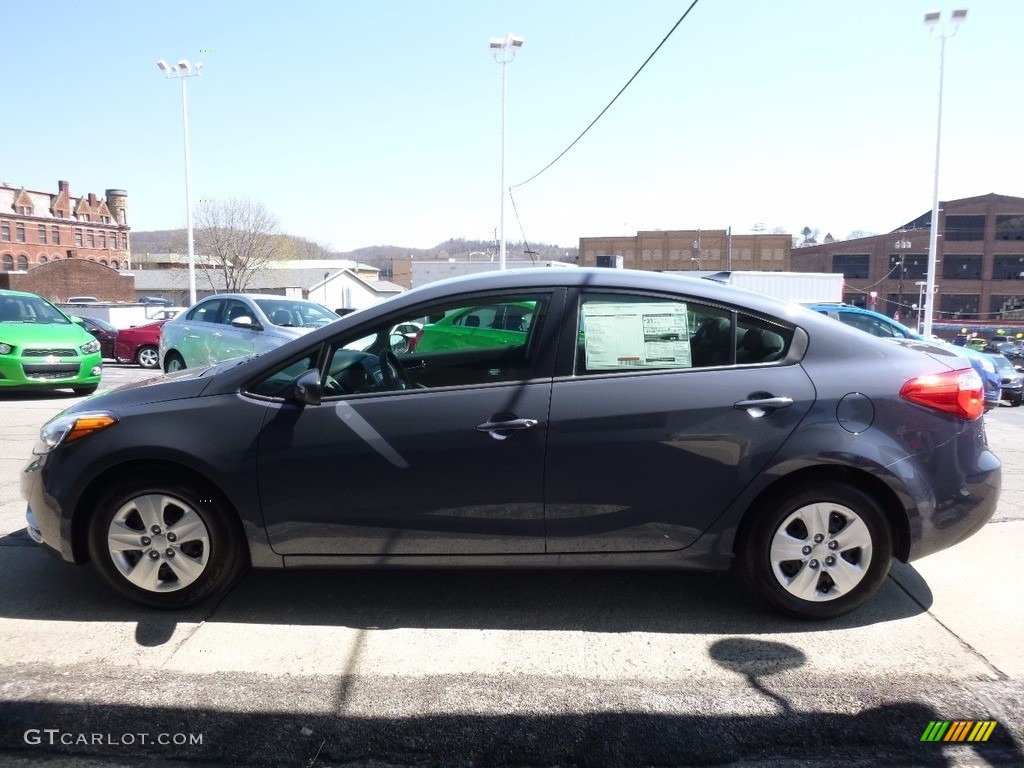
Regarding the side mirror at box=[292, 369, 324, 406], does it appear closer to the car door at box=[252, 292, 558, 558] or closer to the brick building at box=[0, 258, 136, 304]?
the car door at box=[252, 292, 558, 558]

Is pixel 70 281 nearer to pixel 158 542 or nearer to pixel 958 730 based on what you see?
pixel 158 542

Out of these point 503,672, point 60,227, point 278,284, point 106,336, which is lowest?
point 503,672

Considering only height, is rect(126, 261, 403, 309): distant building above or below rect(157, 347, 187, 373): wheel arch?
above

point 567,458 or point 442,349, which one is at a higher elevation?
point 442,349

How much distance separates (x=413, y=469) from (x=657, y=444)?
3.68 feet

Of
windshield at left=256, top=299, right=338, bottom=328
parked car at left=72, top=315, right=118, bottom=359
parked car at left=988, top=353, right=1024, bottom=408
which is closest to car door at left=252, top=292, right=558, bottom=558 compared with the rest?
windshield at left=256, top=299, right=338, bottom=328

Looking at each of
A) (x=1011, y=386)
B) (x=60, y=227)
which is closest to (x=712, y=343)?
(x=1011, y=386)

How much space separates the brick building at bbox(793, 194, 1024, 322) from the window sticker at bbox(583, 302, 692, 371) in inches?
2747

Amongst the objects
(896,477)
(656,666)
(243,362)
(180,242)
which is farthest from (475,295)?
(180,242)

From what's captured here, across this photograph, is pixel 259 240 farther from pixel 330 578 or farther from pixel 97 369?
pixel 330 578

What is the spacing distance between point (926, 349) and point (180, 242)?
7584 cm

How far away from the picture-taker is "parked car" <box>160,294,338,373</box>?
10609 mm

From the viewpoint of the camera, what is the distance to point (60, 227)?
308 feet

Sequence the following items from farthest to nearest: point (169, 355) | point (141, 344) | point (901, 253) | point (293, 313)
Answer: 1. point (901, 253)
2. point (141, 344)
3. point (169, 355)
4. point (293, 313)
